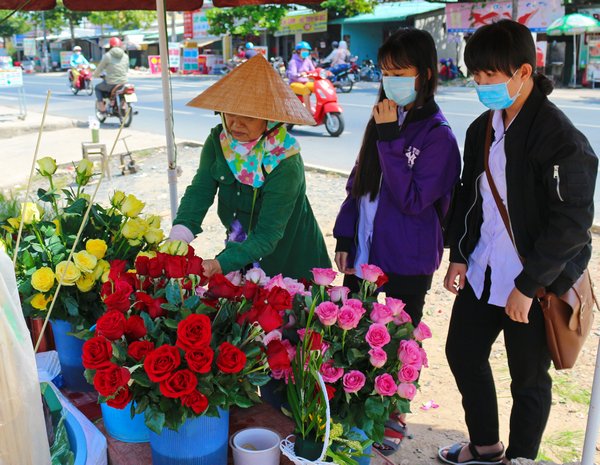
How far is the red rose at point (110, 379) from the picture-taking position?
3.61 ft

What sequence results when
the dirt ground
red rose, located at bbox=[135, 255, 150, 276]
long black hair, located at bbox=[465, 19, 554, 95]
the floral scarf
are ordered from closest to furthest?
red rose, located at bbox=[135, 255, 150, 276], long black hair, located at bbox=[465, 19, 554, 95], the floral scarf, the dirt ground

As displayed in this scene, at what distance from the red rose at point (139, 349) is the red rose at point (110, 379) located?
1.4 inches

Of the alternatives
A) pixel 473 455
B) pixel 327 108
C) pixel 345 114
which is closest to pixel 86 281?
pixel 473 455

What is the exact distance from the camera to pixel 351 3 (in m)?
25.8

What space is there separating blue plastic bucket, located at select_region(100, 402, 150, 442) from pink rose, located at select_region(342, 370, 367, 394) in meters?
0.44

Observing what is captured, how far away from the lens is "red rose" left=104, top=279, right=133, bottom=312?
1.23 metres

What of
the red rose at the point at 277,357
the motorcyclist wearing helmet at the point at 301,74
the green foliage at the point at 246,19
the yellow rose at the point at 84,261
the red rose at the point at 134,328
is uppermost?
the green foliage at the point at 246,19

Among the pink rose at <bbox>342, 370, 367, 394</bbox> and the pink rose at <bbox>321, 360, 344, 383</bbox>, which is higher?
the pink rose at <bbox>321, 360, 344, 383</bbox>

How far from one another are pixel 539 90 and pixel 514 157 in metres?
0.20

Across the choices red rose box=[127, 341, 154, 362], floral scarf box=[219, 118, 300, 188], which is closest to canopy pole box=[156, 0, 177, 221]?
floral scarf box=[219, 118, 300, 188]

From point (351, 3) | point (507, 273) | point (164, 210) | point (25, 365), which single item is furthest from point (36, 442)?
point (351, 3)

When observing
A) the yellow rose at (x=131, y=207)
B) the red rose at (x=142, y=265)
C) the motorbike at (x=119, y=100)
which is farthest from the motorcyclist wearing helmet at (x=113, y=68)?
the red rose at (x=142, y=265)

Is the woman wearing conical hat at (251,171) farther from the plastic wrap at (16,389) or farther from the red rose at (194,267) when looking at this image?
the plastic wrap at (16,389)

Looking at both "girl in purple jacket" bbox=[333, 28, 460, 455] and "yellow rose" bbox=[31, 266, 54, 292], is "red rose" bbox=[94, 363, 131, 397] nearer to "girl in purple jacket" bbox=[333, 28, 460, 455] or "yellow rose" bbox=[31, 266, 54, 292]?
"yellow rose" bbox=[31, 266, 54, 292]
